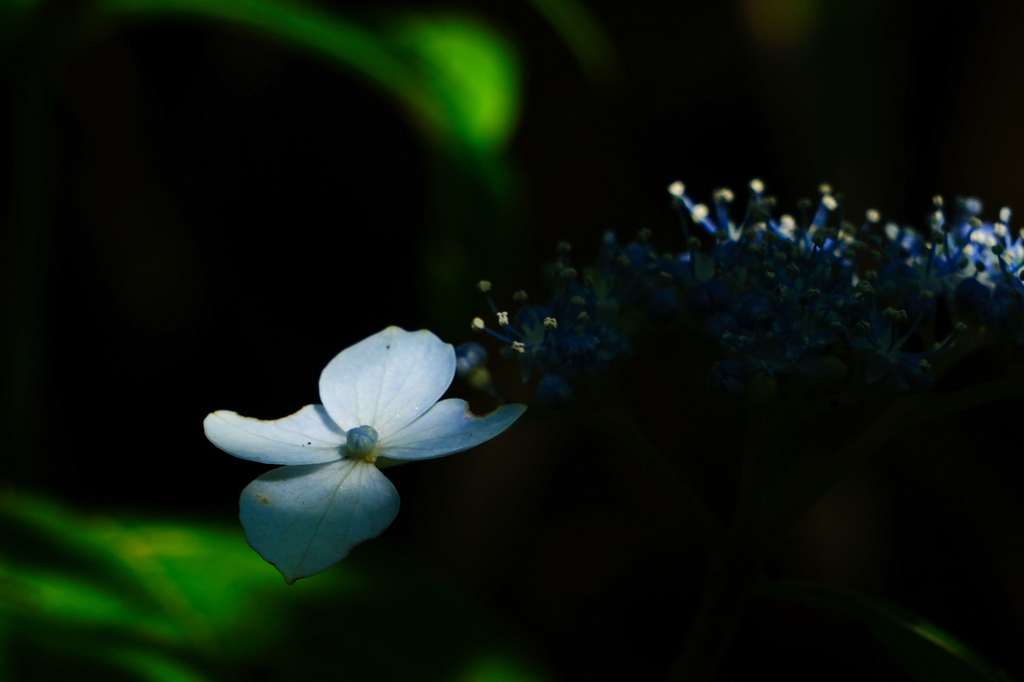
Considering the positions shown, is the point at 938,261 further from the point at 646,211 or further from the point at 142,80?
the point at 142,80

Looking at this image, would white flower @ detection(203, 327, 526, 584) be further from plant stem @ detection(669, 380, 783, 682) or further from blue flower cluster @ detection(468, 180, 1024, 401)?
plant stem @ detection(669, 380, 783, 682)

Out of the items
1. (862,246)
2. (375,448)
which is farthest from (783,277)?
(375,448)

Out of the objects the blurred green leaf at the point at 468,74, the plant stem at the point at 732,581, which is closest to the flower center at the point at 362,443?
the plant stem at the point at 732,581

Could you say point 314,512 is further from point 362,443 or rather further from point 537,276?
point 537,276

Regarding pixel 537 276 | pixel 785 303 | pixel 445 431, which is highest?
pixel 537 276

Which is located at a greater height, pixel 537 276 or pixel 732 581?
pixel 537 276

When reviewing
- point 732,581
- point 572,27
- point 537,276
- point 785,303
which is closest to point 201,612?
point 732,581
